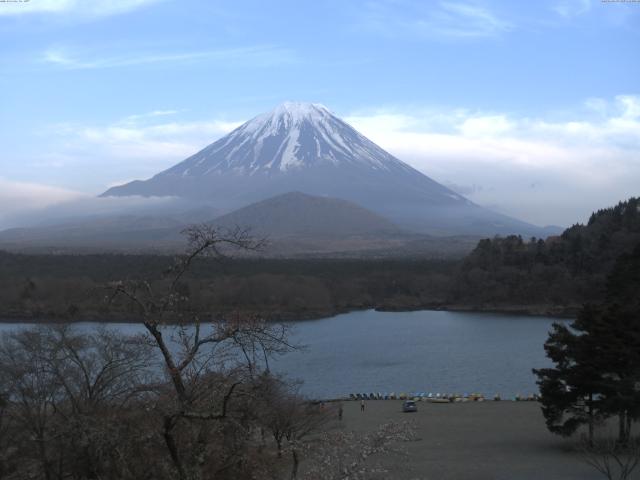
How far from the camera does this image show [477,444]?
13148mm

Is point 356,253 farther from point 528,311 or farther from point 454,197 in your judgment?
point 454,197

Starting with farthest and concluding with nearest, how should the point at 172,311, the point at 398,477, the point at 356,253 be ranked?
the point at 356,253, the point at 398,477, the point at 172,311

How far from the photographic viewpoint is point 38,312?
3525 cm

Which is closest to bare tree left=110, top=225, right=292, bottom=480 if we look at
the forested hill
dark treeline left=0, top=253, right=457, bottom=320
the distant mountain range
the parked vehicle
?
the parked vehicle

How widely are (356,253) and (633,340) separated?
71388 millimetres

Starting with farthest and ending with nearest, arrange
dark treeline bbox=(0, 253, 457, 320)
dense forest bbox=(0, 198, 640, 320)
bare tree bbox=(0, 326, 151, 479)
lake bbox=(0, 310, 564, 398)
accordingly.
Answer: dense forest bbox=(0, 198, 640, 320) < dark treeline bbox=(0, 253, 457, 320) < lake bbox=(0, 310, 564, 398) < bare tree bbox=(0, 326, 151, 479)

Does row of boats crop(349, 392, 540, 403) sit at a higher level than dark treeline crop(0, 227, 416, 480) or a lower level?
lower

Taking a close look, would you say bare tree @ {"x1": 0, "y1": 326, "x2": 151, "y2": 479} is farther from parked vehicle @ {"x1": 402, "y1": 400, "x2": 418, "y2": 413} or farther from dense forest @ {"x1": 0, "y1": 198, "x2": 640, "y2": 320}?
dense forest @ {"x1": 0, "y1": 198, "x2": 640, "y2": 320}

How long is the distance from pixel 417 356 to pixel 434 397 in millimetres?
6701

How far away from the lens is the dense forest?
38.1 metres

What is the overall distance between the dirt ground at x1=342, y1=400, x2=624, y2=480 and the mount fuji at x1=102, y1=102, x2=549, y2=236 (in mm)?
118739

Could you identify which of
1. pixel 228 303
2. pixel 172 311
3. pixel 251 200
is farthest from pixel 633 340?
pixel 251 200

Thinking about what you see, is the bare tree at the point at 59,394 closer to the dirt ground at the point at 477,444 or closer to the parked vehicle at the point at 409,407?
the dirt ground at the point at 477,444

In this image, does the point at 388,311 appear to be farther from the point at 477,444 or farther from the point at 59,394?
the point at 59,394
